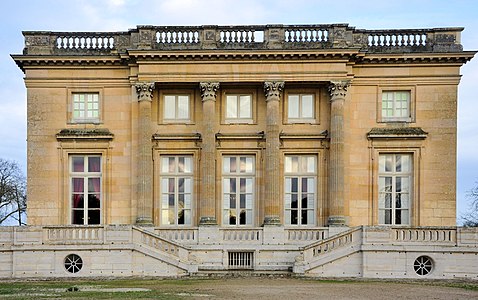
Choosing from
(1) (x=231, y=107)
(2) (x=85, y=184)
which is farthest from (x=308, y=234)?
(2) (x=85, y=184)

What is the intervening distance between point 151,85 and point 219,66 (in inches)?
119

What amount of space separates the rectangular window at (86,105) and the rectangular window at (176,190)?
3.71m

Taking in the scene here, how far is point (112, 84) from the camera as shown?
1315 inches

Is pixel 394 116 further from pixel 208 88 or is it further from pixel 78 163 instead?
pixel 78 163

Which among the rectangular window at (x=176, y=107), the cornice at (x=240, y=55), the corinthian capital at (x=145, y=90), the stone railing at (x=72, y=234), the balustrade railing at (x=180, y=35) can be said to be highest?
the balustrade railing at (x=180, y=35)

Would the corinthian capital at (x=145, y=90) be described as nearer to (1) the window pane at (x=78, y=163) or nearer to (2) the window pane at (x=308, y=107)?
(1) the window pane at (x=78, y=163)

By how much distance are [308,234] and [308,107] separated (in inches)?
224

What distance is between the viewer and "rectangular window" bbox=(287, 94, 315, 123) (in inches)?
1304

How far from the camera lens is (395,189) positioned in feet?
108

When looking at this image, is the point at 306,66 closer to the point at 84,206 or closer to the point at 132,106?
the point at 132,106

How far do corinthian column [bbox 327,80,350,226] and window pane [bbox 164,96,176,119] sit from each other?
6.92 meters

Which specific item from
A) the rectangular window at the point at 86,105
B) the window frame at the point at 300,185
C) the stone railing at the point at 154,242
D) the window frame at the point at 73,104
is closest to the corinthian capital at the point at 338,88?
the window frame at the point at 300,185

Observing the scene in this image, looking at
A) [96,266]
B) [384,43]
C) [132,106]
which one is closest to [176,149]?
[132,106]

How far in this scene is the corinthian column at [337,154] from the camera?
104 feet
